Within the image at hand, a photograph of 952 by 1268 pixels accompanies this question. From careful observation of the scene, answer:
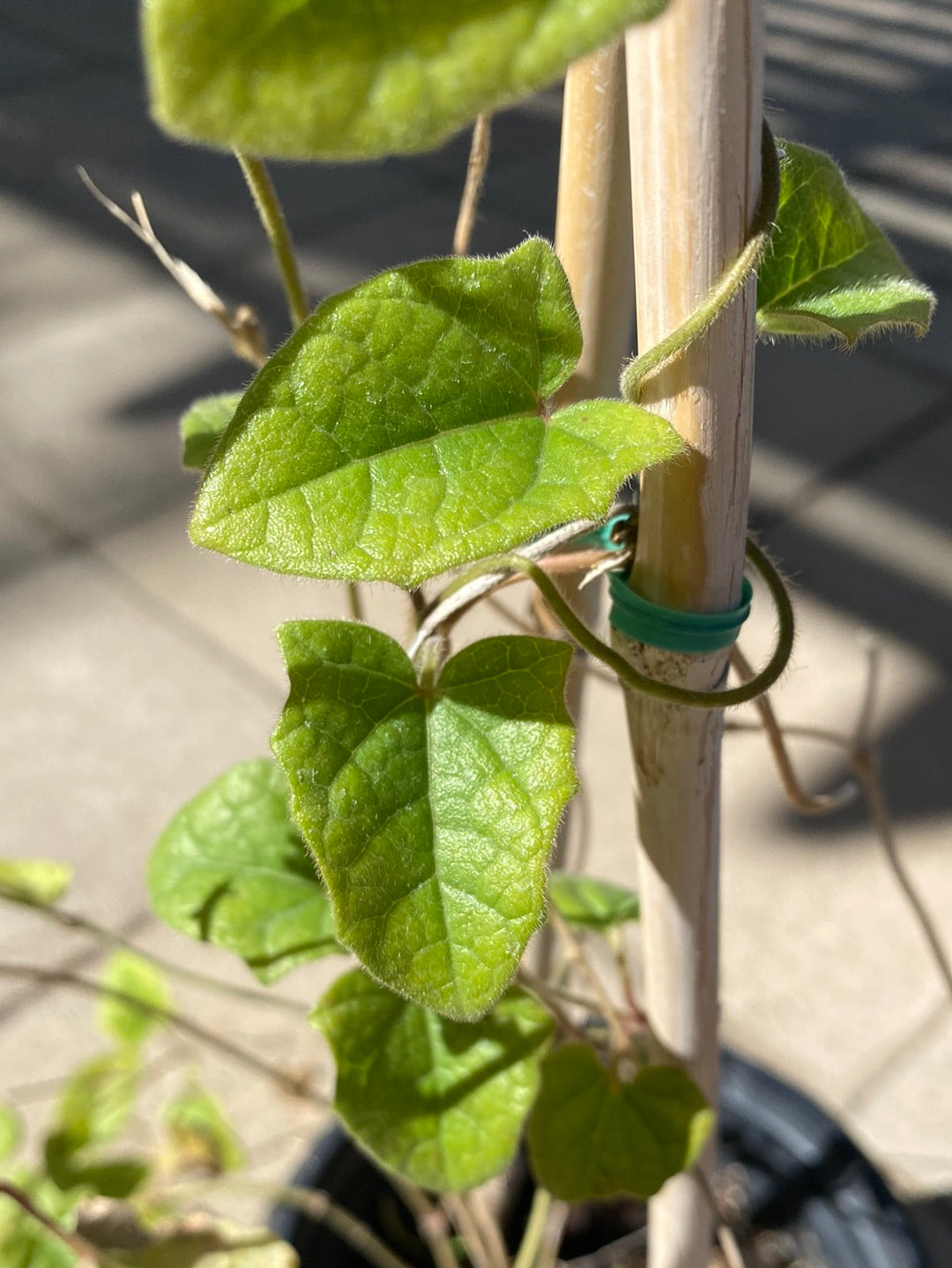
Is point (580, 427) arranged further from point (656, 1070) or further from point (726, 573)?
point (656, 1070)

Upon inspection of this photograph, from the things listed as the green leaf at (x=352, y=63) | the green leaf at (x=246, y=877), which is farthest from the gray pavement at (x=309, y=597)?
the green leaf at (x=352, y=63)

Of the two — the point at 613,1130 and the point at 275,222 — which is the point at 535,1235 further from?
the point at 275,222

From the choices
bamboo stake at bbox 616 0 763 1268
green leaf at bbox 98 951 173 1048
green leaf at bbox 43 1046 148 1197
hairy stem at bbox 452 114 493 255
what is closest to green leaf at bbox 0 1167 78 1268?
green leaf at bbox 43 1046 148 1197

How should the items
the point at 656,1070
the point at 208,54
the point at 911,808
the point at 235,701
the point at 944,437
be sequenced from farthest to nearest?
the point at 944,437 → the point at 235,701 → the point at 911,808 → the point at 656,1070 → the point at 208,54

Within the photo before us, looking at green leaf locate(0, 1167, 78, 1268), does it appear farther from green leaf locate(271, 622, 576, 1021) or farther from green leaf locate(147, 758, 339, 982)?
green leaf locate(271, 622, 576, 1021)

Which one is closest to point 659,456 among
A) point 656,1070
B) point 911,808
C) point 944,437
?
point 656,1070

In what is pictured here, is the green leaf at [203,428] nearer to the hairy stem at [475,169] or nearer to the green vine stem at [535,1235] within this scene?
the hairy stem at [475,169]

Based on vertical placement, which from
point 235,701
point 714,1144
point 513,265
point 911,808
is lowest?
point 911,808

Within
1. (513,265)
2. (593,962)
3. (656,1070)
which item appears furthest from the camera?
(593,962)
